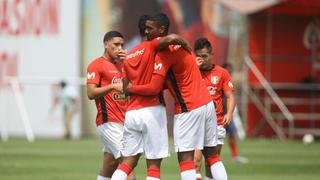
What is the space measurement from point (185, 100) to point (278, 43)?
1023 inches

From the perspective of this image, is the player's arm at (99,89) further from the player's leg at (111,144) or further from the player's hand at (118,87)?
the player's leg at (111,144)

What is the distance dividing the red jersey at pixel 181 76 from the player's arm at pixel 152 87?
0.07 m

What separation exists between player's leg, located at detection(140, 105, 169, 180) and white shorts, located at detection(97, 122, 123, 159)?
3.84ft

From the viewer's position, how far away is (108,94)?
1390 cm

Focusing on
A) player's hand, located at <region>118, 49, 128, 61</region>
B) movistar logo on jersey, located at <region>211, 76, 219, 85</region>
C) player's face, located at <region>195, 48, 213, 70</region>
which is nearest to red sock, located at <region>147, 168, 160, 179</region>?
player's hand, located at <region>118, 49, 128, 61</region>

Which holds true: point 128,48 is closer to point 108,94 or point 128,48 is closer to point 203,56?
point 203,56

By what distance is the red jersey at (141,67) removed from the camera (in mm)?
12383

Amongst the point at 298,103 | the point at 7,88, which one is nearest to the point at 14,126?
the point at 7,88

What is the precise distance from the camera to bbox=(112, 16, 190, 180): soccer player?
12.4m

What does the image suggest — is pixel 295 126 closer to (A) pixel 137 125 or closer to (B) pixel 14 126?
(B) pixel 14 126

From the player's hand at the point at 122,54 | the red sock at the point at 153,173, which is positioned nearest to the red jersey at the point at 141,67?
the player's hand at the point at 122,54

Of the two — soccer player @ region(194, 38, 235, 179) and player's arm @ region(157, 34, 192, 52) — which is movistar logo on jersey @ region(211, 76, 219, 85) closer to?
soccer player @ region(194, 38, 235, 179)

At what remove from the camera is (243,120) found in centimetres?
3812

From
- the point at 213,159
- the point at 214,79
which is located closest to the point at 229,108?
the point at 214,79
